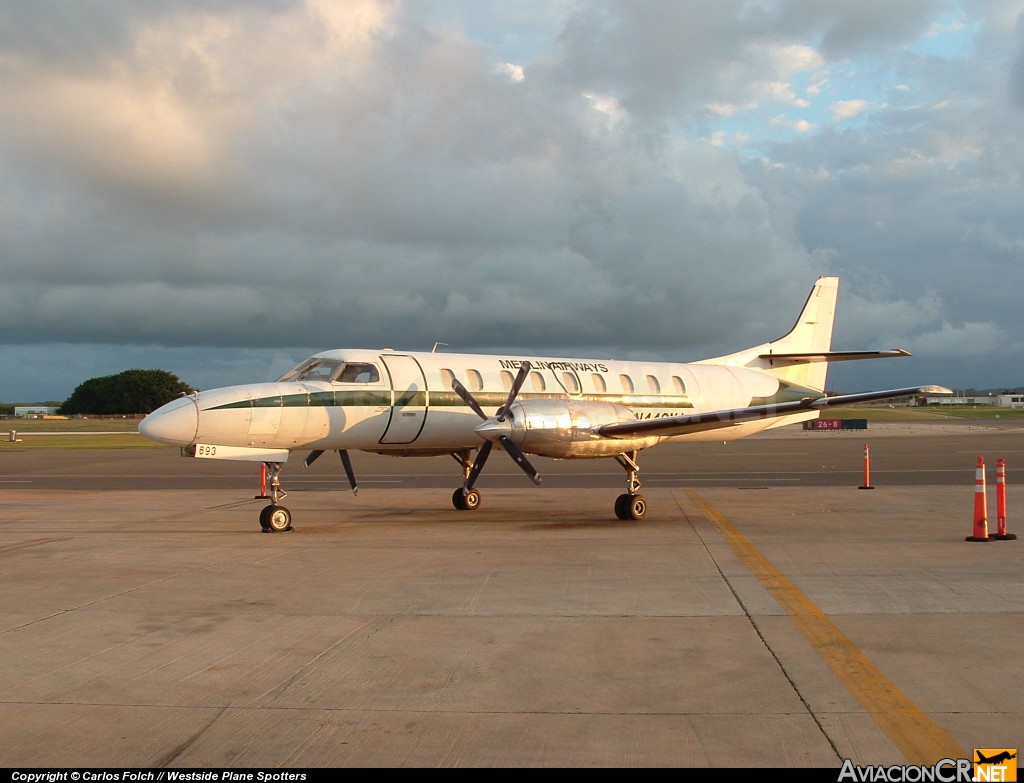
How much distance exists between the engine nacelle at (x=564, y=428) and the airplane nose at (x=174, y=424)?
5236mm

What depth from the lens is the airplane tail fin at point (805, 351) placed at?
883 inches

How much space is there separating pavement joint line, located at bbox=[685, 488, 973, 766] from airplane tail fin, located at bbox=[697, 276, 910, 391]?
41.6 ft

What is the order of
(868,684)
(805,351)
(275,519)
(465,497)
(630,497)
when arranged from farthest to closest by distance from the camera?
(805,351)
(465,497)
(630,497)
(275,519)
(868,684)

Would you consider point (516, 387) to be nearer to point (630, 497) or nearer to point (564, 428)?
point (564, 428)

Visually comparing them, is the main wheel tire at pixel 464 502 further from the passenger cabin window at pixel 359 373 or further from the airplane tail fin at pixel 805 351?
the airplane tail fin at pixel 805 351

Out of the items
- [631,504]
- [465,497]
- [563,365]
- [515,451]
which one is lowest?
[465,497]

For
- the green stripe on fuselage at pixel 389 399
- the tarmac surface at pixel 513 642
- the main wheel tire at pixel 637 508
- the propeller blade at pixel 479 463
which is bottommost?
the tarmac surface at pixel 513 642

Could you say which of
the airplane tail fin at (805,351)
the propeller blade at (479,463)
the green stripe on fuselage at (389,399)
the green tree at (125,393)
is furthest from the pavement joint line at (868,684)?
the green tree at (125,393)

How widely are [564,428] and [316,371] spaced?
15.2 ft

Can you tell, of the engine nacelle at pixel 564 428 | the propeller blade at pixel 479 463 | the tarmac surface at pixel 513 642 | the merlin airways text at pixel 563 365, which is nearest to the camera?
the tarmac surface at pixel 513 642

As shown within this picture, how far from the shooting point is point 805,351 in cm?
2256

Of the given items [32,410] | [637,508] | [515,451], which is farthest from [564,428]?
[32,410]

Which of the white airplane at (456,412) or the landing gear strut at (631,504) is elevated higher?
the white airplane at (456,412)

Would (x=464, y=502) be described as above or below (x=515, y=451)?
below
